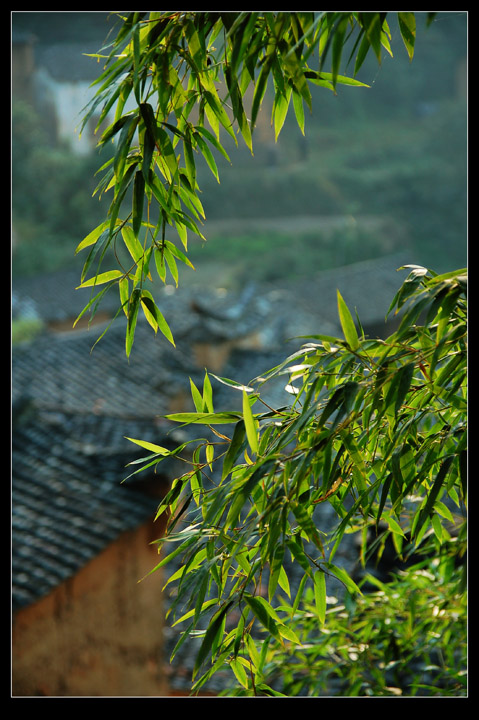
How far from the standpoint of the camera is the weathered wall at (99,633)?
2693 millimetres

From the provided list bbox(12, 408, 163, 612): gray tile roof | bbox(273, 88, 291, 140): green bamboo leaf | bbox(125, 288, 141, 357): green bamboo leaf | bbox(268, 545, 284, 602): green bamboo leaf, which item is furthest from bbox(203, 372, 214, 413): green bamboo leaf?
bbox(12, 408, 163, 612): gray tile roof

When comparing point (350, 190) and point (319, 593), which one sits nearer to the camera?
point (319, 593)

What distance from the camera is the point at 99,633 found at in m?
3.08

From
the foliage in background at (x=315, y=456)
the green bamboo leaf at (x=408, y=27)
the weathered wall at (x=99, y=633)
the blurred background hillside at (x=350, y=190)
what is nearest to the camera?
the foliage in background at (x=315, y=456)

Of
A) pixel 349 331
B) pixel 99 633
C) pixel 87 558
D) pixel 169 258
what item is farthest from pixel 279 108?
pixel 99 633

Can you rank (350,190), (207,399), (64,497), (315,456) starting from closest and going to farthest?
(315,456) → (207,399) → (64,497) → (350,190)

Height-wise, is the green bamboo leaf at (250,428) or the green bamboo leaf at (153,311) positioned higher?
the green bamboo leaf at (153,311)

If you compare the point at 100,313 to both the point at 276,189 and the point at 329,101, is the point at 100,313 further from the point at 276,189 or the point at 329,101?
the point at 329,101

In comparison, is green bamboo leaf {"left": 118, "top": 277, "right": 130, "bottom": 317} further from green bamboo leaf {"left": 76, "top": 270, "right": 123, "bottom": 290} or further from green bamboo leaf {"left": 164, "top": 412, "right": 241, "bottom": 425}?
green bamboo leaf {"left": 164, "top": 412, "right": 241, "bottom": 425}

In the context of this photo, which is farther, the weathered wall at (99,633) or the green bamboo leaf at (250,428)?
the weathered wall at (99,633)

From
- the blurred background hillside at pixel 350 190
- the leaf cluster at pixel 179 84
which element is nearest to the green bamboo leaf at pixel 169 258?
the leaf cluster at pixel 179 84

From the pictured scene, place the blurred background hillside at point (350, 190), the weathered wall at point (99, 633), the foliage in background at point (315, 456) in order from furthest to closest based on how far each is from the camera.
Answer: the blurred background hillside at point (350, 190) → the weathered wall at point (99, 633) → the foliage in background at point (315, 456)

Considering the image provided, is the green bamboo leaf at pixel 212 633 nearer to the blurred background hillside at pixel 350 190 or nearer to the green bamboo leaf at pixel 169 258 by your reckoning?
the green bamboo leaf at pixel 169 258

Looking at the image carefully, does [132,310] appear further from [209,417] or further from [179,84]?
[179,84]
